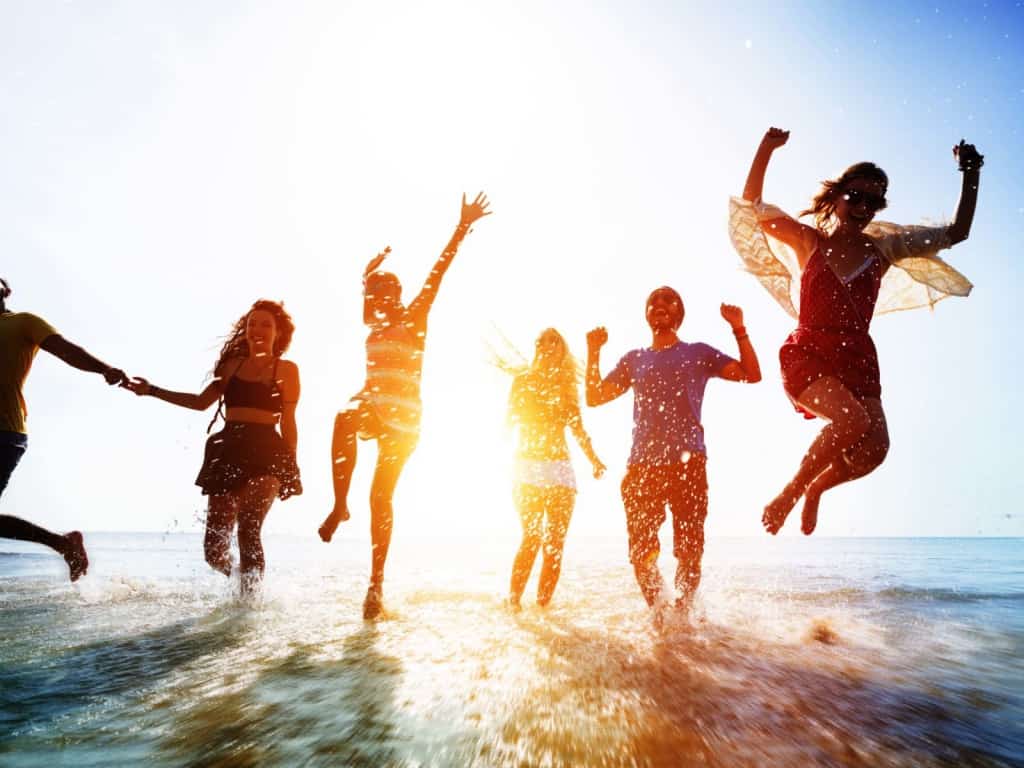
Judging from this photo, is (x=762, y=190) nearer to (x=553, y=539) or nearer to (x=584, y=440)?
(x=584, y=440)

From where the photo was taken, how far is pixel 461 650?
300cm

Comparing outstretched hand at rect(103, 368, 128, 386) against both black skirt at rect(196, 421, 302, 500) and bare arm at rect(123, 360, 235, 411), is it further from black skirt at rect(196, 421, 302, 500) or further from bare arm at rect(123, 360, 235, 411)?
black skirt at rect(196, 421, 302, 500)

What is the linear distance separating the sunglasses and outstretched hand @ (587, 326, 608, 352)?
1.93m

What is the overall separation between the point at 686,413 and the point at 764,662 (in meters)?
1.88

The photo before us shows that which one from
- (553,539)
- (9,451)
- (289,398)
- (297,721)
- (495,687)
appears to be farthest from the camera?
(553,539)

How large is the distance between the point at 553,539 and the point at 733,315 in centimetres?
227

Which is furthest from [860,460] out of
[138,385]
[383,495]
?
[138,385]

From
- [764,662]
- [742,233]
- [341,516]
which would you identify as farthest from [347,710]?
[742,233]

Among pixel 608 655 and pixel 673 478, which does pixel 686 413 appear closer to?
pixel 673 478

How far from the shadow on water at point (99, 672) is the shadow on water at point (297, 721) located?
429 mm

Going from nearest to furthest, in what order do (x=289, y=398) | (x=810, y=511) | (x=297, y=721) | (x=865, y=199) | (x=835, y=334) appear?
(x=297, y=721) → (x=835, y=334) → (x=810, y=511) → (x=865, y=199) → (x=289, y=398)

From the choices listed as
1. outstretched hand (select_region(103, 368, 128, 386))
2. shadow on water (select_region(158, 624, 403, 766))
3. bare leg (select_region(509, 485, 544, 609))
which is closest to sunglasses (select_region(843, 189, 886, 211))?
bare leg (select_region(509, 485, 544, 609))

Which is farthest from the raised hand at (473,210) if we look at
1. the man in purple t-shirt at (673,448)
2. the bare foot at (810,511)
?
the bare foot at (810,511)

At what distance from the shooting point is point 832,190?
4.41m
